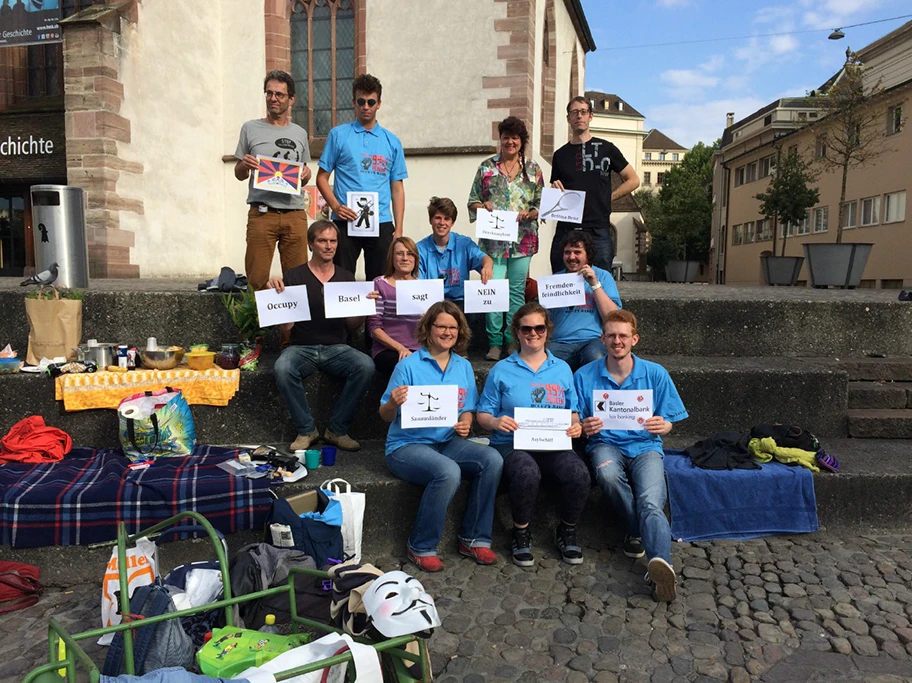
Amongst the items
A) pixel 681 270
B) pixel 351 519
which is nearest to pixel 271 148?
pixel 351 519

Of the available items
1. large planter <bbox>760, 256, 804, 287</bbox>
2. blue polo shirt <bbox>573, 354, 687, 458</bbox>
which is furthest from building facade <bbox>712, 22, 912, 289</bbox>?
blue polo shirt <bbox>573, 354, 687, 458</bbox>

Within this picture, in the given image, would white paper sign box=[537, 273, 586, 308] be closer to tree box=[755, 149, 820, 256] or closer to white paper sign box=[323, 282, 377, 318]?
white paper sign box=[323, 282, 377, 318]

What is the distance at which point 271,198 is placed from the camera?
19.2ft

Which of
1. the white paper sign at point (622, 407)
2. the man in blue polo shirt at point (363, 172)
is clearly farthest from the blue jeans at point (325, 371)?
the white paper sign at point (622, 407)

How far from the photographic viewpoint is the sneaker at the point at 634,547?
14.1 ft

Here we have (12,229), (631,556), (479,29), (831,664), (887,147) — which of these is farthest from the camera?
(887,147)

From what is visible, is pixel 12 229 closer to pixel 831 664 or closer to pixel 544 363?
pixel 544 363

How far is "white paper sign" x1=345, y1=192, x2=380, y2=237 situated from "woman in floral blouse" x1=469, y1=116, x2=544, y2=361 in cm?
76

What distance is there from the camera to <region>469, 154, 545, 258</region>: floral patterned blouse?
18.8ft

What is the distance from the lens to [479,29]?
12.3 meters

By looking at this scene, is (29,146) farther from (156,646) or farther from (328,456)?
(156,646)

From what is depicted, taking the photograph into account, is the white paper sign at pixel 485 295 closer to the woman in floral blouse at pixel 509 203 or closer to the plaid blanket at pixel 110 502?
the woman in floral blouse at pixel 509 203

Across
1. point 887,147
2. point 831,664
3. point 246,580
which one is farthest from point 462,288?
point 887,147

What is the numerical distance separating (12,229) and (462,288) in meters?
14.1
